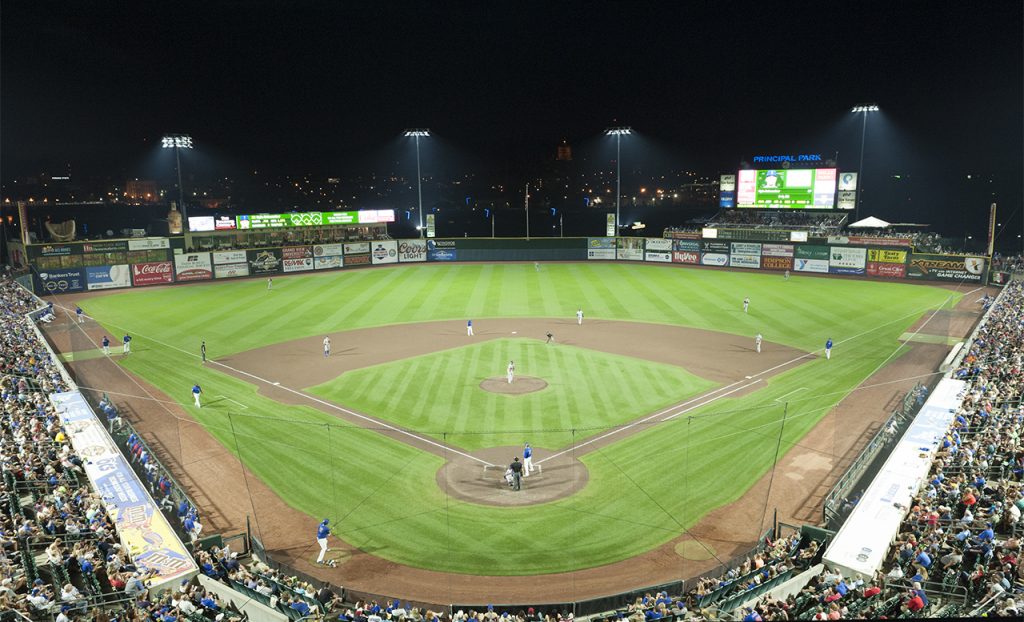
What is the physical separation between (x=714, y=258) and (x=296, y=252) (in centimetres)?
4352

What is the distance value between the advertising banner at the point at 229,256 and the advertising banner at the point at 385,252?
13648mm

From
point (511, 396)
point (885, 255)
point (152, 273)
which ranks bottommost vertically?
point (511, 396)

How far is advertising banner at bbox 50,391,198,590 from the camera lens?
14570 millimetres

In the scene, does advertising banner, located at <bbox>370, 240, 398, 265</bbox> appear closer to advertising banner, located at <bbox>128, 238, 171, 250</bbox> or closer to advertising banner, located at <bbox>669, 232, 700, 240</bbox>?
advertising banner, located at <bbox>128, 238, 171, 250</bbox>

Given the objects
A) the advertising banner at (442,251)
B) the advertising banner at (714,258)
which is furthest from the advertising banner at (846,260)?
the advertising banner at (442,251)

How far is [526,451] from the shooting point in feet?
65.3

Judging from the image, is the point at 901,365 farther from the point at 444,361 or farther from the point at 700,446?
the point at 444,361

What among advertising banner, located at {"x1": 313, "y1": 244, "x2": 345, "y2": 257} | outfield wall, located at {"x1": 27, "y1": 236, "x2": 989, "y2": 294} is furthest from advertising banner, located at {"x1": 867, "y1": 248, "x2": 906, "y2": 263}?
advertising banner, located at {"x1": 313, "y1": 244, "x2": 345, "y2": 257}

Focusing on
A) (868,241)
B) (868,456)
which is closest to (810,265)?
(868,241)

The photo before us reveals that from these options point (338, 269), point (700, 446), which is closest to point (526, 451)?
point (700, 446)

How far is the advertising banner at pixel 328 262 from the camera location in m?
68.1

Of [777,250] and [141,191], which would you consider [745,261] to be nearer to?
[777,250]

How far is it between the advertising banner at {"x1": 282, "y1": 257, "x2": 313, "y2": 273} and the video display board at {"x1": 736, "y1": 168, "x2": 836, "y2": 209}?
153ft

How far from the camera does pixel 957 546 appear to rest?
13.9 metres
